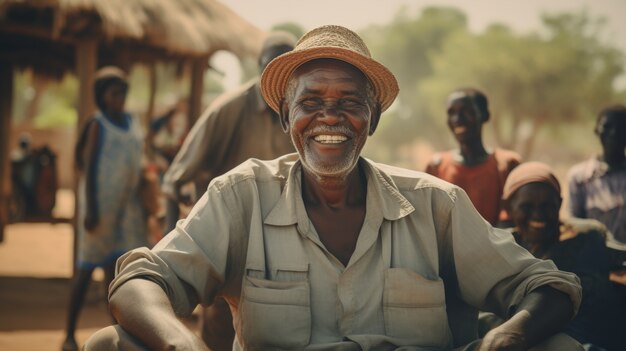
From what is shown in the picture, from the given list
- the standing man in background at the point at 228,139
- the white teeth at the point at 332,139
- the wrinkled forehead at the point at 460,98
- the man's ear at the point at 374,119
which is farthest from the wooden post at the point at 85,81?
the white teeth at the point at 332,139

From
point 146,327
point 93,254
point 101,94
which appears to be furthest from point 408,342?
point 101,94

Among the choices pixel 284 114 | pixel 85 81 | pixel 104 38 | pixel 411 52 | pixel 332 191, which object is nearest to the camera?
pixel 332 191

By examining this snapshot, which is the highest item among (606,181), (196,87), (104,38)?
(104,38)

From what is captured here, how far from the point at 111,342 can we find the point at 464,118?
344 centimetres

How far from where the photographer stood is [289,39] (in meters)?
4.94

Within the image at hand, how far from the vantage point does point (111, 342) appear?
7.24 ft

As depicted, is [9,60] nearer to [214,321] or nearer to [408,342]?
[214,321]

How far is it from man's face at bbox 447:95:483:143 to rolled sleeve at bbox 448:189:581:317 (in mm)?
2374

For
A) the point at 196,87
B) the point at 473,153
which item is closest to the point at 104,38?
the point at 196,87

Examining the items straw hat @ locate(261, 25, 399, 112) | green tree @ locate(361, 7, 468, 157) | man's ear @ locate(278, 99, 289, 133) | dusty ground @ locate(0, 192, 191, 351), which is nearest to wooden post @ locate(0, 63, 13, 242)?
dusty ground @ locate(0, 192, 191, 351)

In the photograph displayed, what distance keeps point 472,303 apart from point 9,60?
10.3 m

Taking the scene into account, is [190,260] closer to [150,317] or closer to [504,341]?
[150,317]

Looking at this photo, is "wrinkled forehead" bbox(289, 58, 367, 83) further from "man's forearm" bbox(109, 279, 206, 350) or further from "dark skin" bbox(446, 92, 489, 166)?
"dark skin" bbox(446, 92, 489, 166)

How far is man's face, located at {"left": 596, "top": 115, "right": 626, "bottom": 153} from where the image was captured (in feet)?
17.6
